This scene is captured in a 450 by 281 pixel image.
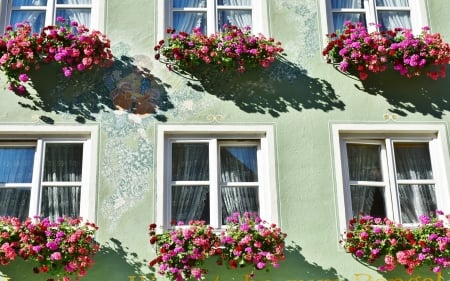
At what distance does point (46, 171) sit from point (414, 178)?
4822 millimetres

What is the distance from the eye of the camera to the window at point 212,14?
9688 mm

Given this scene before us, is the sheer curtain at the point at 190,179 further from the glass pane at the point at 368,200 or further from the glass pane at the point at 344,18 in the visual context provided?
the glass pane at the point at 344,18

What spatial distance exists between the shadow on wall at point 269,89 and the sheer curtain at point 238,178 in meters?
0.60

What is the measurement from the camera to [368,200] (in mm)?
8805

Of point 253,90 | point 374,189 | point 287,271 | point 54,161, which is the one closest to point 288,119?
point 253,90

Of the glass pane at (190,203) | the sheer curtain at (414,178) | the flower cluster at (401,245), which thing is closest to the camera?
the flower cluster at (401,245)

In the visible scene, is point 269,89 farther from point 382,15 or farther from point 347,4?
point 382,15

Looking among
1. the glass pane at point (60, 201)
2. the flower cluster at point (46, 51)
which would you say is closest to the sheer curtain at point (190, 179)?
the glass pane at point (60, 201)

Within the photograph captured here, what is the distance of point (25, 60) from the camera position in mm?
8789

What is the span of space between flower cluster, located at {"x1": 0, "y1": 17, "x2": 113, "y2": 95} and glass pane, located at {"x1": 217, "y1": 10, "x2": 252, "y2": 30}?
1768 millimetres

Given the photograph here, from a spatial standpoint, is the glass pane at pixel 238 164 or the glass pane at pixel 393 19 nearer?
the glass pane at pixel 238 164

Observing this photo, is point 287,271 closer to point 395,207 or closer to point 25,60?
point 395,207

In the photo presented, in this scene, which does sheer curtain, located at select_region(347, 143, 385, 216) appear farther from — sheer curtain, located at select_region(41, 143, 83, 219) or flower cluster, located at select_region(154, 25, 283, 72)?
sheer curtain, located at select_region(41, 143, 83, 219)

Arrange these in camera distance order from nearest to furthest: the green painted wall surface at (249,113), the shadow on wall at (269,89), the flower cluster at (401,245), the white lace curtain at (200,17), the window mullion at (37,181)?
1. the flower cluster at (401,245)
2. the green painted wall surface at (249,113)
3. the window mullion at (37,181)
4. the shadow on wall at (269,89)
5. the white lace curtain at (200,17)
